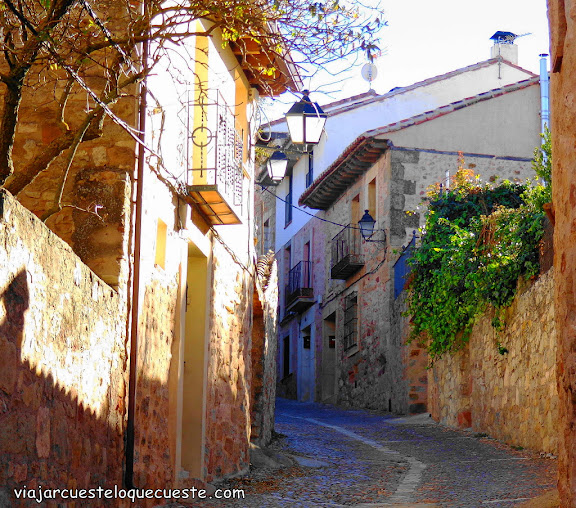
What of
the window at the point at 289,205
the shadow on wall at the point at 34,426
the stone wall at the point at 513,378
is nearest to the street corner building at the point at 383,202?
the stone wall at the point at 513,378

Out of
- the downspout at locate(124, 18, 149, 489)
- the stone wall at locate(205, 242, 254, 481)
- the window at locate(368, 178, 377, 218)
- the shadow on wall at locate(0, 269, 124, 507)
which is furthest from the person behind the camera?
the window at locate(368, 178, 377, 218)

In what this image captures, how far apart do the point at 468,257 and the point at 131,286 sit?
716 centimetres

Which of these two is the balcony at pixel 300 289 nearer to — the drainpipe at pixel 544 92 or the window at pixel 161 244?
the drainpipe at pixel 544 92

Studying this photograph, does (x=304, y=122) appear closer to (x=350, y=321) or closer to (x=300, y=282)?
(x=350, y=321)

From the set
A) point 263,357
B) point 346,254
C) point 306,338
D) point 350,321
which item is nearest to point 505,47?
point 346,254

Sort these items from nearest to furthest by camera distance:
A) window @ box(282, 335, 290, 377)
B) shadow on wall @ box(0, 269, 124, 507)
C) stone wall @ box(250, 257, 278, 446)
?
shadow on wall @ box(0, 269, 124, 507), stone wall @ box(250, 257, 278, 446), window @ box(282, 335, 290, 377)

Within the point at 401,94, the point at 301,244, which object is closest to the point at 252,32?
the point at 401,94

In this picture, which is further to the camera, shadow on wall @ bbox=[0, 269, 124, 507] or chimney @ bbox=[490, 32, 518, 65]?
chimney @ bbox=[490, 32, 518, 65]

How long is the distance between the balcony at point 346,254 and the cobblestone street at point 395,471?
700 centimetres

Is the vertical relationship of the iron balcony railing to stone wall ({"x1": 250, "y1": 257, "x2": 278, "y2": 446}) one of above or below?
above

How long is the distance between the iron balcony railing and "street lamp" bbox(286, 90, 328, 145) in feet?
51.2

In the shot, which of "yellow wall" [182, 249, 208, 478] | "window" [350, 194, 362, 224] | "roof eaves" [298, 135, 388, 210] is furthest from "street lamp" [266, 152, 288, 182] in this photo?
"window" [350, 194, 362, 224]

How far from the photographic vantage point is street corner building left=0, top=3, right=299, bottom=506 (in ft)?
16.6

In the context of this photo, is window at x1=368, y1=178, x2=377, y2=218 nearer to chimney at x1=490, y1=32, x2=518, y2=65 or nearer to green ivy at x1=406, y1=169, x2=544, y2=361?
green ivy at x1=406, y1=169, x2=544, y2=361
